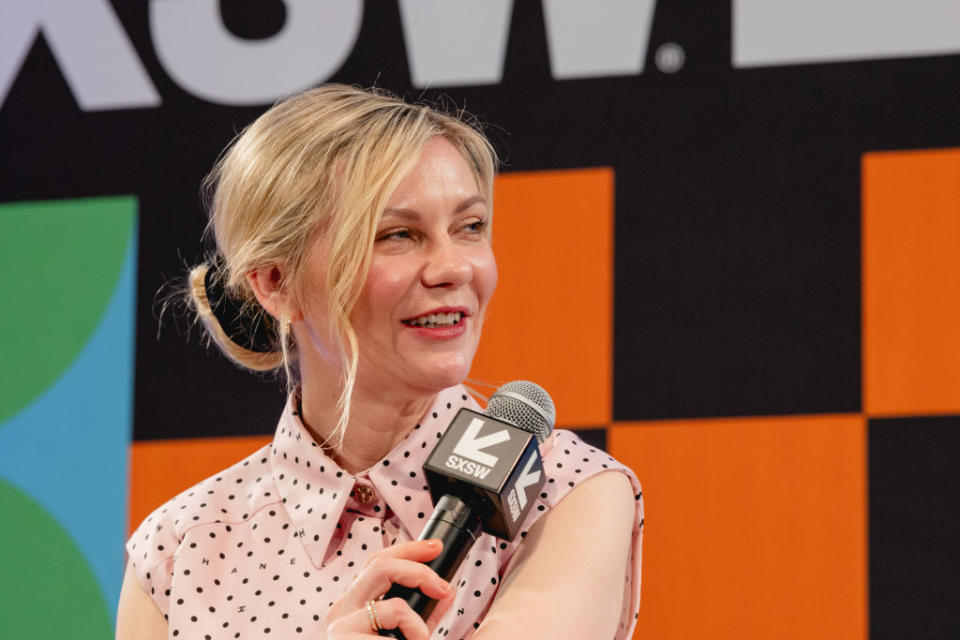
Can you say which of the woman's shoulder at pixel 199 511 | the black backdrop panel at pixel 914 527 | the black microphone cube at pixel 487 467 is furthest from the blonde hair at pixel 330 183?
the black backdrop panel at pixel 914 527

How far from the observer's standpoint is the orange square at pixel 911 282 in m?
2.38

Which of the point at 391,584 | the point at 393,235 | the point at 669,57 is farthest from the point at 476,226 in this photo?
the point at 669,57

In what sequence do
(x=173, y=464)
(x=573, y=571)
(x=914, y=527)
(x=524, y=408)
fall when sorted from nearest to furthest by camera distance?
(x=524, y=408), (x=573, y=571), (x=914, y=527), (x=173, y=464)

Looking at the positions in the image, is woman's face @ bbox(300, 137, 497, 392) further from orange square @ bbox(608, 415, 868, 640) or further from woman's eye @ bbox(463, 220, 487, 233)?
orange square @ bbox(608, 415, 868, 640)

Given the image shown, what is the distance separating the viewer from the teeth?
184cm

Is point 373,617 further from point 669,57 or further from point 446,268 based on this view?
point 669,57

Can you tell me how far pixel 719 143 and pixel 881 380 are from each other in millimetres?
545

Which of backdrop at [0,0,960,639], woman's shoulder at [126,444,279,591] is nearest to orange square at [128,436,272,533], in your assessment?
backdrop at [0,0,960,639]

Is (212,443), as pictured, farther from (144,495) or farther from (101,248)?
(101,248)

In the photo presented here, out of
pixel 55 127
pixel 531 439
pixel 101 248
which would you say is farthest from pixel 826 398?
pixel 55 127

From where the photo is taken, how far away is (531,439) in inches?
56.4

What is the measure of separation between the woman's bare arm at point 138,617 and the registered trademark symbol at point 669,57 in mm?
1397

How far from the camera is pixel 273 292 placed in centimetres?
199

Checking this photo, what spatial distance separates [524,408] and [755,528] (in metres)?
1.03
